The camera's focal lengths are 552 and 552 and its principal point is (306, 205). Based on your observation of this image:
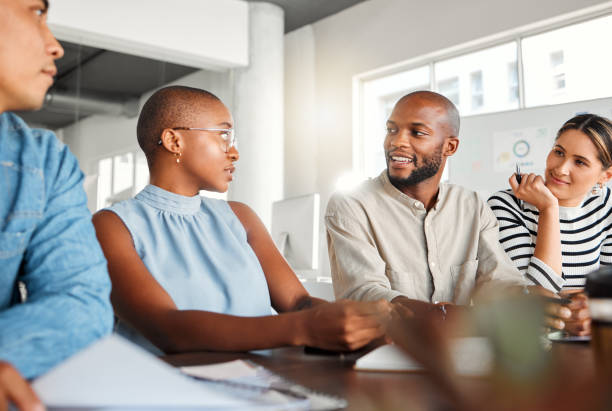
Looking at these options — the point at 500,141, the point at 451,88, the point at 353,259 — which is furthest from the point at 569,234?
the point at 451,88

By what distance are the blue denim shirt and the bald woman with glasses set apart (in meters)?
0.19

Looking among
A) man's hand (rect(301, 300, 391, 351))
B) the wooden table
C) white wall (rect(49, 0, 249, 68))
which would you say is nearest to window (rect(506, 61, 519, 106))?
white wall (rect(49, 0, 249, 68))

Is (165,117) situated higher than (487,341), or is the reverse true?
(165,117)

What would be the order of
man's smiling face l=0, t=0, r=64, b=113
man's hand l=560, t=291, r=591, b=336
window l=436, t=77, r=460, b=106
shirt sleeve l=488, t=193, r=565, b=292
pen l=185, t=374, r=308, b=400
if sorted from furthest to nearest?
window l=436, t=77, r=460, b=106 → shirt sleeve l=488, t=193, r=565, b=292 → man's hand l=560, t=291, r=591, b=336 → man's smiling face l=0, t=0, r=64, b=113 → pen l=185, t=374, r=308, b=400

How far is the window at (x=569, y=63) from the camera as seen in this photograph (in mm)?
4621

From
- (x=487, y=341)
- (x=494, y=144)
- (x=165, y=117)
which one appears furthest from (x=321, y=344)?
(x=494, y=144)

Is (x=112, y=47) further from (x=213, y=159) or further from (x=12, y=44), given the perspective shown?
(x=12, y=44)

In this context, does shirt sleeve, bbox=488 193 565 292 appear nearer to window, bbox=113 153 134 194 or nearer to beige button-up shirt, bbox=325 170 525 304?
beige button-up shirt, bbox=325 170 525 304

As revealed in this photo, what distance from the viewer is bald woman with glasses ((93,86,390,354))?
3.09ft

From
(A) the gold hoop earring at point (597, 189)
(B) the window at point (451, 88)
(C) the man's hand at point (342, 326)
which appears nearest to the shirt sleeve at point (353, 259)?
(C) the man's hand at point (342, 326)

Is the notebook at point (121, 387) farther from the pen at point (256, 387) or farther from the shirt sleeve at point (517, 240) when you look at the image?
the shirt sleeve at point (517, 240)

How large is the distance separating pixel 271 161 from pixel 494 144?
9.29 ft

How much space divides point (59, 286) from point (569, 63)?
5017mm

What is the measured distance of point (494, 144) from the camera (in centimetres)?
435
